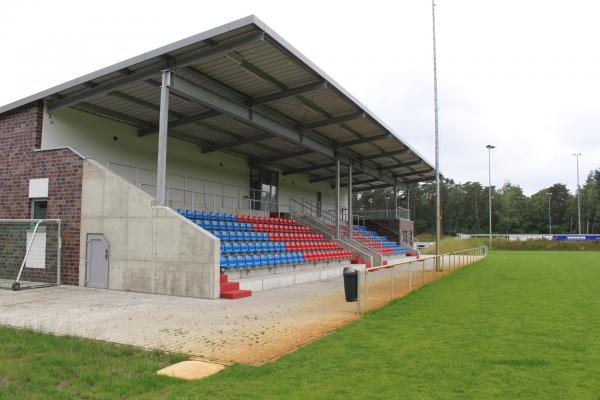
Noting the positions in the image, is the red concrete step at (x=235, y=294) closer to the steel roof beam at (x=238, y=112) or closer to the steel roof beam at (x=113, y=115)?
the steel roof beam at (x=238, y=112)

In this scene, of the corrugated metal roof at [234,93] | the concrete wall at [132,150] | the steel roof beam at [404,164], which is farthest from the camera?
the steel roof beam at [404,164]

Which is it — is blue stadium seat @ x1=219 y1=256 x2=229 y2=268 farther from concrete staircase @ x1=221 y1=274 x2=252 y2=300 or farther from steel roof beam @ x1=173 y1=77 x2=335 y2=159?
steel roof beam @ x1=173 y1=77 x2=335 y2=159

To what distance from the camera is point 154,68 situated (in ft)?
43.6

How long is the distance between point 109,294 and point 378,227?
88.2 ft

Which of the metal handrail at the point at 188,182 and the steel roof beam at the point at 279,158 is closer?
the metal handrail at the point at 188,182

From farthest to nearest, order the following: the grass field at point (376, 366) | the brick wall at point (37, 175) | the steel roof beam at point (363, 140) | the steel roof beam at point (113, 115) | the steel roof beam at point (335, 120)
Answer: the steel roof beam at point (363, 140) → the steel roof beam at point (335, 120) → the steel roof beam at point (113, 115) → the brick wall at point (37, 175) → the grass field at point (376, 366)

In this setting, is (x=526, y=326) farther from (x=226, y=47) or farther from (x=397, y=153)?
(x=397, y=153)

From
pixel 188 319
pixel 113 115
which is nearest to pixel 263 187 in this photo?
pixel 113 115

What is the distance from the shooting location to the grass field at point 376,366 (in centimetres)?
455

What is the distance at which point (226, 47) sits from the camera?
40.3ft

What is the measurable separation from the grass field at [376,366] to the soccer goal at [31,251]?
7.65 metres

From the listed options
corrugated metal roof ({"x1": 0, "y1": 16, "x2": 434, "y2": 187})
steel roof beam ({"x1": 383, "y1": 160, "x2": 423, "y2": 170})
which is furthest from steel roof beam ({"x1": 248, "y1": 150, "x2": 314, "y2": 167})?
steel roof beam ({"x1": 383, "y1": 160, "x2": 423, "y2": 170})

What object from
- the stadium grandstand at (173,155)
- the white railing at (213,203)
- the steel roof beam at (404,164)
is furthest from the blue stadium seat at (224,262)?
the steel roof beam at (404,164)

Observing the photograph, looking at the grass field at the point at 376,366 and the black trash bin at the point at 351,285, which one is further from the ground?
the black trash bin at the point at 351,285
